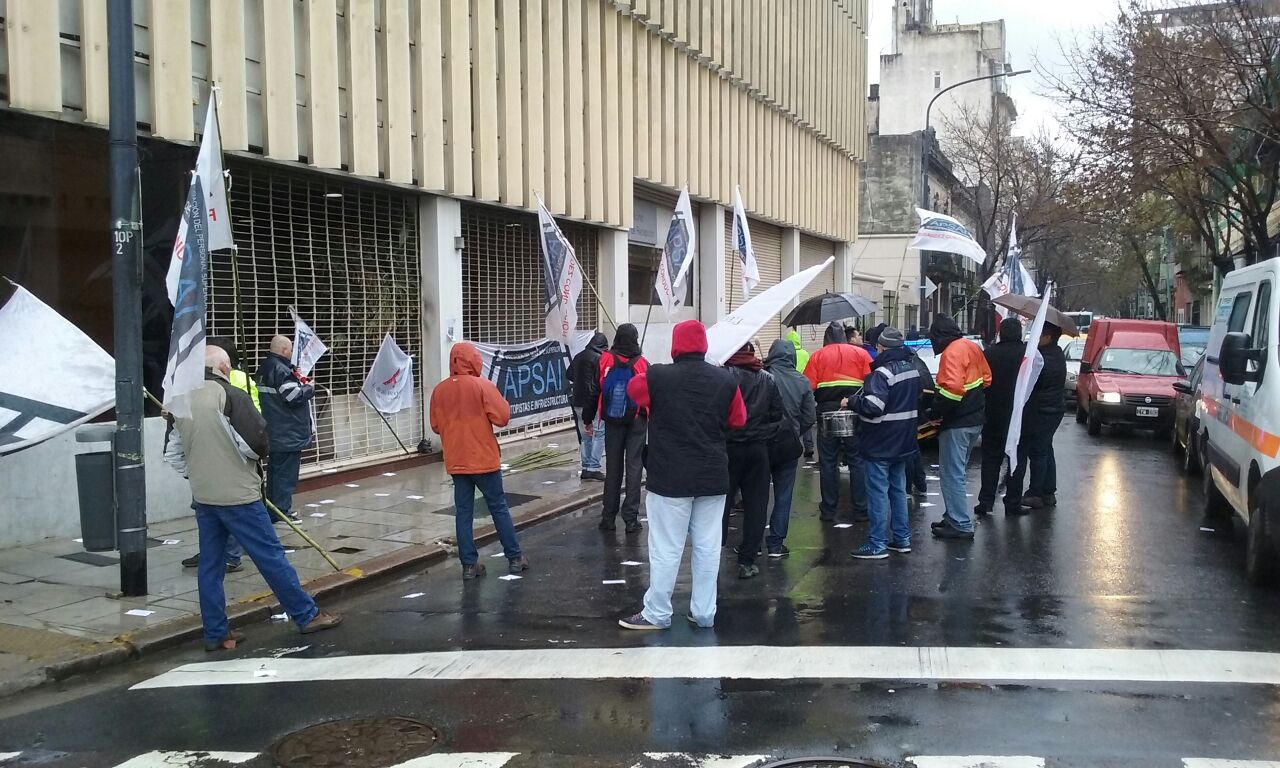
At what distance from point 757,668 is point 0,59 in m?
7.73

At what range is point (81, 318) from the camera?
912 centimetres

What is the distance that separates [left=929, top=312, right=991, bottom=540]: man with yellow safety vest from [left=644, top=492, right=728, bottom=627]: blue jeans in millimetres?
3324

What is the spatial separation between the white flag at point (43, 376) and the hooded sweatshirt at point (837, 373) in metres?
6.55

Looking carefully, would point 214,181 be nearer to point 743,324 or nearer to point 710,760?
point 743,324

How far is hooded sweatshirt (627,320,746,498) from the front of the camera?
20.3 ft

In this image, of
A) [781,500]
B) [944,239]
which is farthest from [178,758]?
[944,239]

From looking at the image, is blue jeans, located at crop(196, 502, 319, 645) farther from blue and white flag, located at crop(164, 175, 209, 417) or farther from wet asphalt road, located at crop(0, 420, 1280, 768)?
blue and white flag, located at crop(164, 175, 209, 417)

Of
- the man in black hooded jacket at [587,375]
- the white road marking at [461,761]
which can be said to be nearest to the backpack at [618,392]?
the man in black hooded jacket at [587,375]

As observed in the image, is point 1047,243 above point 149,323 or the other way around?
above

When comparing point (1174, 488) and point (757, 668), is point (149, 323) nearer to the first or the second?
point (757, 668)

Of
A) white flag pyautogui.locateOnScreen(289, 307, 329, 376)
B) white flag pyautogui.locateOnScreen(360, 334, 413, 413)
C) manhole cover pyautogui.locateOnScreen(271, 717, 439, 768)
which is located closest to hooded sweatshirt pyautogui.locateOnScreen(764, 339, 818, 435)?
manhole cover pyautogui.locateOnScreen(271, 717, 439, 768)

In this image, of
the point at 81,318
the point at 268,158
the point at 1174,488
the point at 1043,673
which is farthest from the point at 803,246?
the point at 1043,673

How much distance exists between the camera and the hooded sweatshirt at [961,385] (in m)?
8.76

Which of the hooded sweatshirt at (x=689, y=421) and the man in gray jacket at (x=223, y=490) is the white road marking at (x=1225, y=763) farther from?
the man in gray jacket at (x=223, y=490)
